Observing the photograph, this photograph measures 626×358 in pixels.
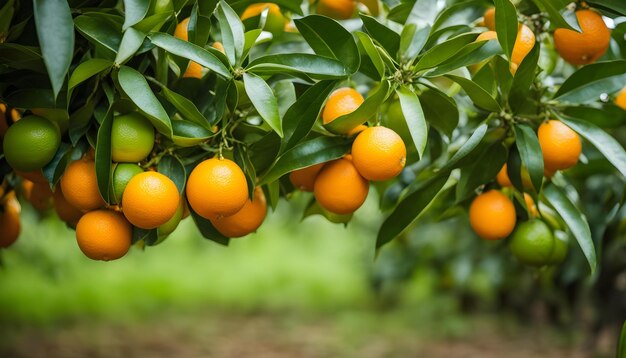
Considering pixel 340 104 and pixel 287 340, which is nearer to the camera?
pixel 340 104

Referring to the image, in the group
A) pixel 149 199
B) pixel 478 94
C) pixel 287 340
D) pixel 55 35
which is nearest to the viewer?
pixel 55 35

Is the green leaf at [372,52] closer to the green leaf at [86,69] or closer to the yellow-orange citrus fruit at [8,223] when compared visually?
the green leaf at [86,69]

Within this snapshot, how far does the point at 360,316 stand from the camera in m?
3.26

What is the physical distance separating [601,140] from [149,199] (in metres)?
0.65

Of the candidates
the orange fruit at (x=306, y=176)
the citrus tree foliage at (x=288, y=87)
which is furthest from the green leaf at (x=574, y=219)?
the orange fruit at (x=306, y=176)

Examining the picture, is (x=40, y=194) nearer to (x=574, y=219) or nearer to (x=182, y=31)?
(x=182, y=31)

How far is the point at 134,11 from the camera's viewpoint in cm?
69

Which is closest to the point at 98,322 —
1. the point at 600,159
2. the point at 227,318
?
the point at 227,318

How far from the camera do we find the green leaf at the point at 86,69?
2.29 feet

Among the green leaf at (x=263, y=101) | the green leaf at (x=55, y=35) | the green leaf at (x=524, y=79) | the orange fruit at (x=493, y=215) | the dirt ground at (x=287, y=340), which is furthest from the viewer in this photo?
the dirt ground at (x=287, y=340)

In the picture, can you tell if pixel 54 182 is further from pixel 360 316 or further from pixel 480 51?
pixel 360 316

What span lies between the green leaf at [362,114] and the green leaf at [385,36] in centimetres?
10

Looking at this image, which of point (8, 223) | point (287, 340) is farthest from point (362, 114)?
point (287, 340)

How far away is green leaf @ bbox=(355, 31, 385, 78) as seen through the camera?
78 centimetres
